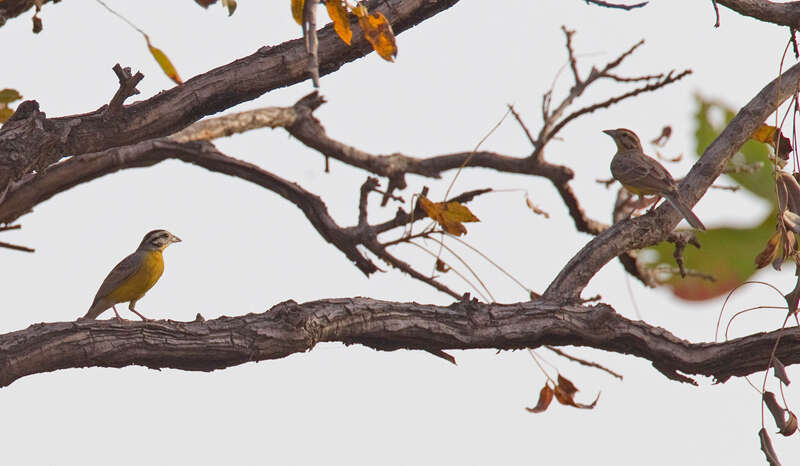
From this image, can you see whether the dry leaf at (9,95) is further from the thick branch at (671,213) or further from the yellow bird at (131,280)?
the thick branch at (671,213)

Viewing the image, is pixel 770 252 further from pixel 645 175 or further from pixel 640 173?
pixel 640 173

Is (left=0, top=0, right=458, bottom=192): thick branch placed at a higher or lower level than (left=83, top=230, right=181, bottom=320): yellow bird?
lower

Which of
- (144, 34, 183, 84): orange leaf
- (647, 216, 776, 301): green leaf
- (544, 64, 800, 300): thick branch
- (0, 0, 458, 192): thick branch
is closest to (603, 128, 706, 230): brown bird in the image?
(544, 64, 800, 300): thick branch

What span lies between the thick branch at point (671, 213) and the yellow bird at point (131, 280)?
3303mm

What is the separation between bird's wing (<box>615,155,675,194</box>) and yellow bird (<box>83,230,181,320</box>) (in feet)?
12.5

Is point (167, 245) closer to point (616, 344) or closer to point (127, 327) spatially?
point (127, 327)

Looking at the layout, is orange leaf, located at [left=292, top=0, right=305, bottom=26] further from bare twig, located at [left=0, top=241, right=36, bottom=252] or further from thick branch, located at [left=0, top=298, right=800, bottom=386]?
bare twig, located at [left=0, top=241, right=36, bottom=252]

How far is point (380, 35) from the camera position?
3.74 meters

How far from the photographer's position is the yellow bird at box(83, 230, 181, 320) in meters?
7.98

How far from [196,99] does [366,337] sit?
1.47 meters

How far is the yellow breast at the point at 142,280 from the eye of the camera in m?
8.02

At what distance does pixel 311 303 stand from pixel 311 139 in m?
4.49

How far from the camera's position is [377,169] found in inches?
389

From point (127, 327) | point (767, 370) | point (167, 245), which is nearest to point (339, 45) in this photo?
point (127, 327)
